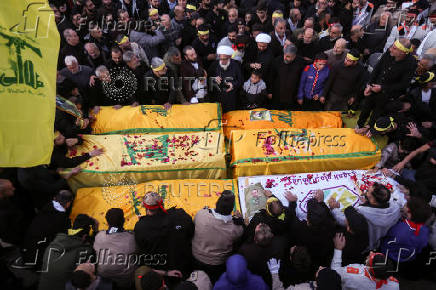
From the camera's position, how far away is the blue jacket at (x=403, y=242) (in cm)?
295

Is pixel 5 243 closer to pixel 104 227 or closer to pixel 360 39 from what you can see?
pixel 104 227

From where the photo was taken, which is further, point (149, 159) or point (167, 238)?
point (149, 159)

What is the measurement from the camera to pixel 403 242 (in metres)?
3.00

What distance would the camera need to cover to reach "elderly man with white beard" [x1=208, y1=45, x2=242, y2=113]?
16.1 ft

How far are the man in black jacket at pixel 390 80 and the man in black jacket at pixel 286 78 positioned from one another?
1.28m

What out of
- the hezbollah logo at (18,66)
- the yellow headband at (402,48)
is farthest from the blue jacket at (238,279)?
the yellow headband at (402,48)

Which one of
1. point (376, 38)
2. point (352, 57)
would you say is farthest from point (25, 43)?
point (376, 38)

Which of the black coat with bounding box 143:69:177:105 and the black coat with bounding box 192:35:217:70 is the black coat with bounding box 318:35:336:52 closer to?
the black coat with bounding box 192:35:217:70

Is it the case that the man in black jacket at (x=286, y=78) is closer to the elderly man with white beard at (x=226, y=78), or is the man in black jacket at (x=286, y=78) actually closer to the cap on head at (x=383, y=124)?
the elderly man with white beard at (x=226, y=78)

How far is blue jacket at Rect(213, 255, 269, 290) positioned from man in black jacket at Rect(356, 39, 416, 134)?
124 inches

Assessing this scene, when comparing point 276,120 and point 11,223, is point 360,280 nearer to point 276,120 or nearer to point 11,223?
point 276,120

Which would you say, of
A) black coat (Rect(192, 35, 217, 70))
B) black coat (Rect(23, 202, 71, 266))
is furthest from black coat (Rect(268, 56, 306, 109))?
black coat (Rect(23, 202, 71, 266))

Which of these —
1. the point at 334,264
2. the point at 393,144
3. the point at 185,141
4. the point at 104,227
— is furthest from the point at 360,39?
the point at 104,227

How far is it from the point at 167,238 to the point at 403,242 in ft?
8.80
